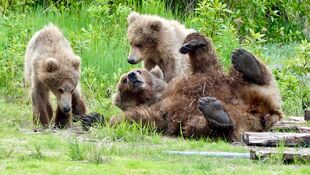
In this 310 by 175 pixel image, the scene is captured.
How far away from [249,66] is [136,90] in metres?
1.31

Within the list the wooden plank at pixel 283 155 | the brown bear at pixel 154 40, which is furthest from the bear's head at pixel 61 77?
the wooden plank at pixel 283 155

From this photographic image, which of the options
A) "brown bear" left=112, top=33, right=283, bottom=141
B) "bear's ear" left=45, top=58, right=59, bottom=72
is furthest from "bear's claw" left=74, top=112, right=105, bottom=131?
"bear's ear" left=45, top=58, right=59, bottom=72

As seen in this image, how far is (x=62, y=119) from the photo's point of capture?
9.99 meters

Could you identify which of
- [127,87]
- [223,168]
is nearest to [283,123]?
[127,87]

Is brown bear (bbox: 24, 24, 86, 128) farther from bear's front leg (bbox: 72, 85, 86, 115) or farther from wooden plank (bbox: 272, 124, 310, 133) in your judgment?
wooden plank (bbox: 272, 124, 310, 133)

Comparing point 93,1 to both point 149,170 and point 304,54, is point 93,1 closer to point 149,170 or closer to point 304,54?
point 304,54

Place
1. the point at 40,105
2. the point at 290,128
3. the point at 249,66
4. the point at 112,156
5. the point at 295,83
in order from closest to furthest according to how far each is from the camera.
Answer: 1. the point at 112,156
2. the point at 249,66
3. the point at 290,128
4. the point at 40,105
5. the point at 295,83

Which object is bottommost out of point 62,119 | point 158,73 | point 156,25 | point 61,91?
point 62,119

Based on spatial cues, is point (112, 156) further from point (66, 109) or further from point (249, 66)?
point (66, 109)

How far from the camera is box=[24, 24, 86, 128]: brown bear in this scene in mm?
9906

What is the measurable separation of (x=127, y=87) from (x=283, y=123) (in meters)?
1.75

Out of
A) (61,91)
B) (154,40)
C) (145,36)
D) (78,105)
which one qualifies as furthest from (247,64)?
(145,36)

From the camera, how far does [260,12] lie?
15.9 m

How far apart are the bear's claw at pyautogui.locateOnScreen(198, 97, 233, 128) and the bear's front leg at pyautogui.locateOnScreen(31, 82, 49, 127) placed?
221 cm
